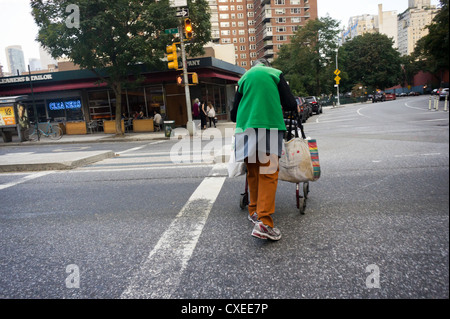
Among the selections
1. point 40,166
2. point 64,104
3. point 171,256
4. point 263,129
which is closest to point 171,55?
point 40,166

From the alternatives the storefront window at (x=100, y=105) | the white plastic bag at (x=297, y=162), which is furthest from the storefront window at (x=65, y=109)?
the white plastic bag at (x=297, y=162)

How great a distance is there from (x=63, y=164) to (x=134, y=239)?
636 cm

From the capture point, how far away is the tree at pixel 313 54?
5312 cm

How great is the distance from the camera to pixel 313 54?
54.3 m

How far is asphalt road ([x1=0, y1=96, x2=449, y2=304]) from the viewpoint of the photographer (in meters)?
2.42

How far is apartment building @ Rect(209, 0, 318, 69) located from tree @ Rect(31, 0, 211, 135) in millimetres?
74212

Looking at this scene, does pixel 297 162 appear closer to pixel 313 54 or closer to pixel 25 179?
pixel 25 179

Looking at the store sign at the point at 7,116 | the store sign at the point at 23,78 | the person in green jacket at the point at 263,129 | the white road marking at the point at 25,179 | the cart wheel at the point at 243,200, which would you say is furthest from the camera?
the store sign at the point at 23,78

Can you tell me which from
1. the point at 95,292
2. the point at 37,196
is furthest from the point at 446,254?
the point at 37,196

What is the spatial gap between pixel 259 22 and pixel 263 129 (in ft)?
348

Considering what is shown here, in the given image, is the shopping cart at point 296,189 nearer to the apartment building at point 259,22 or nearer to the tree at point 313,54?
the tree at point 313,54

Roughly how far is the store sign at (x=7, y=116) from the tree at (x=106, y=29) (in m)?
4.71

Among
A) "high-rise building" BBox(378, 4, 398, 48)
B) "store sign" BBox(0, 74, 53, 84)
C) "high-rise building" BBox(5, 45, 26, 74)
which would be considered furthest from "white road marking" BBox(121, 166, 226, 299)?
"store sign" BBox(0, 74, 53, 84)

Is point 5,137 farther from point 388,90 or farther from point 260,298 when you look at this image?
point 388,90
